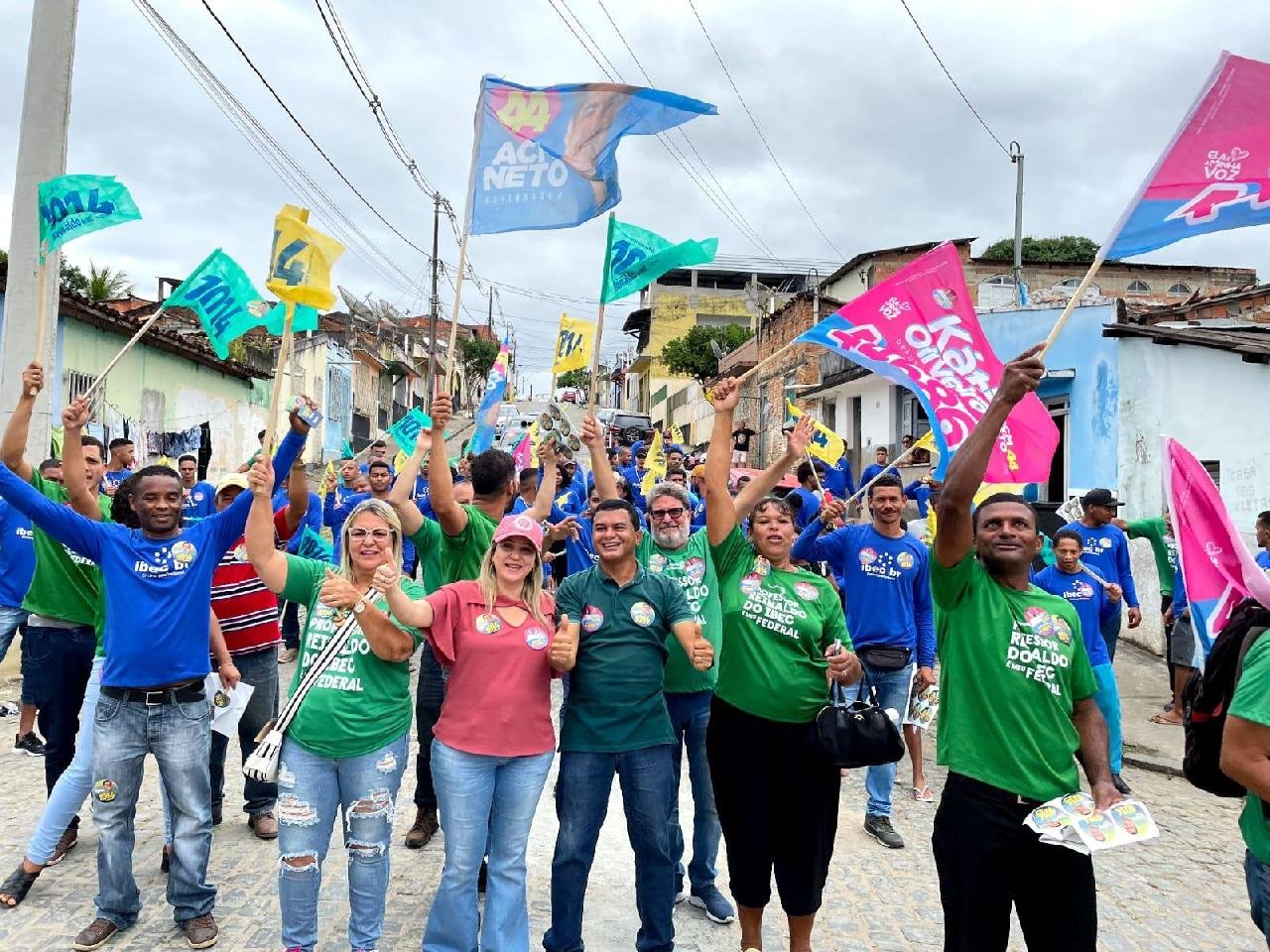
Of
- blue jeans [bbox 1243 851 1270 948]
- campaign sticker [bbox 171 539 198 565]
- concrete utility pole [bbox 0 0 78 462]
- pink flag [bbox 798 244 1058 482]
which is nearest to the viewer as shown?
blue jeans [bbox 1243 851 1270 948]

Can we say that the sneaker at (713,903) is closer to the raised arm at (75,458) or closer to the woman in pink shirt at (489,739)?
the woman in pink shirt at (489,739)

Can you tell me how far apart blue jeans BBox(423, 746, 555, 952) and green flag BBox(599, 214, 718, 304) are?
268 centimetres

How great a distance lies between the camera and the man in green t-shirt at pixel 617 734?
12.2 ft

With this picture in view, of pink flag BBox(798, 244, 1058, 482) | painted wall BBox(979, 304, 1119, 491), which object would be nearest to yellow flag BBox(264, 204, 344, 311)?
pink flag BBox(798, 244, 1058, 482)

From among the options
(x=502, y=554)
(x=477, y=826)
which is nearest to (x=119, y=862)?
(x=477, y=826)

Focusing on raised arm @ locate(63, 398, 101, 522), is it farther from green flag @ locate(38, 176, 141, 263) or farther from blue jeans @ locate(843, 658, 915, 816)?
blue jeans @ locate(843, 658, 915, 816)

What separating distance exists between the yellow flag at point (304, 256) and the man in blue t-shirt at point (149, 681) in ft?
2.36

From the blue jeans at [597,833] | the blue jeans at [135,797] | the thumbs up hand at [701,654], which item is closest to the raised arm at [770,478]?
the thumbs up hand at [701,654]

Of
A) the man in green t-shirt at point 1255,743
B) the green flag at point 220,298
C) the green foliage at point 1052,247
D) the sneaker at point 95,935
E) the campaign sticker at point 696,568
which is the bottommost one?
the sneaker at point 95,935

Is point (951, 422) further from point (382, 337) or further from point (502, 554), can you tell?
point (382, 337)

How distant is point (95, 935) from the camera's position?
3.82m

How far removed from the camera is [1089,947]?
2932 mm

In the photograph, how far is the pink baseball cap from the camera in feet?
12.3

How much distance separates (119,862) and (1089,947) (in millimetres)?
3805
